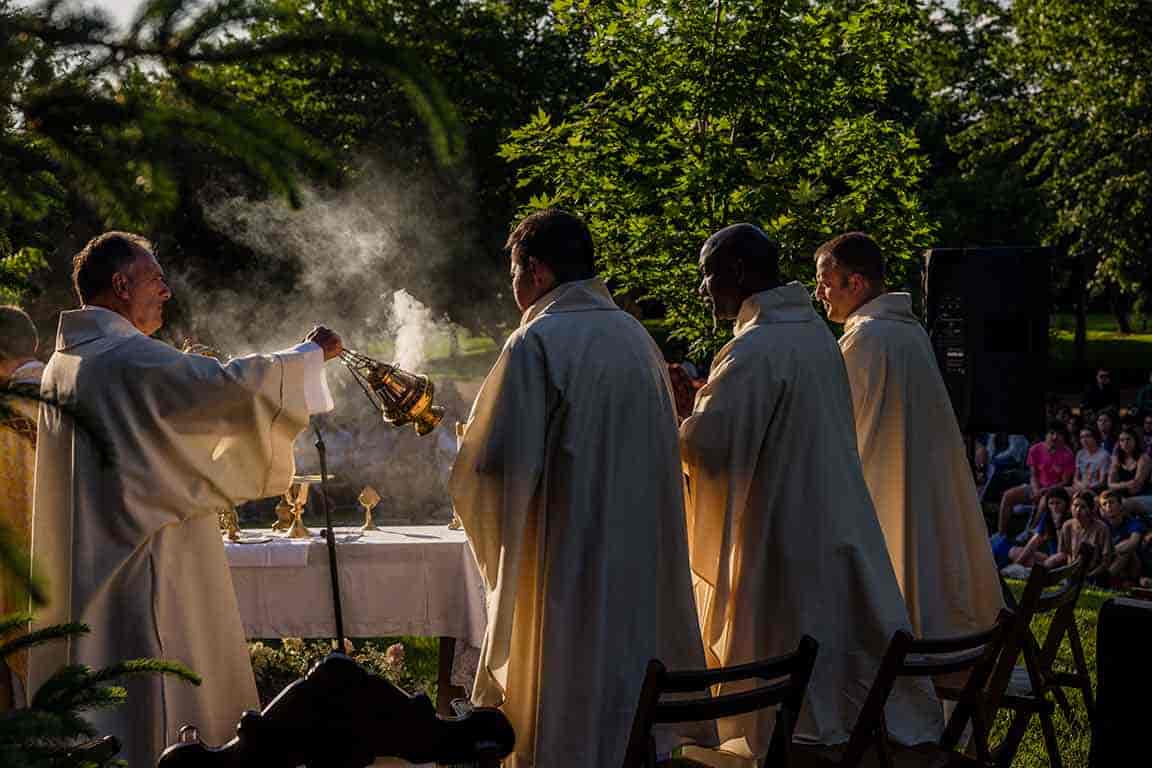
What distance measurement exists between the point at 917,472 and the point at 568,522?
6.68 feet

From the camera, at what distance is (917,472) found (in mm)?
5445

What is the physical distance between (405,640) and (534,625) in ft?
16.5

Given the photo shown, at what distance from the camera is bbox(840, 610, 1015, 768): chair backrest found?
3641mm

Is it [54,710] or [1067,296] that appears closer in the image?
[54,710]

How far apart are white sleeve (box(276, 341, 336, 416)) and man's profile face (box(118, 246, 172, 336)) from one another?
453mm

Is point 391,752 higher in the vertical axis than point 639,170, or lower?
lower

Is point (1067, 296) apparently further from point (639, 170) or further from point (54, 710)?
point (54, 710)

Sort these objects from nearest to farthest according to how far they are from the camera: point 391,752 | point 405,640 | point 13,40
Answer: point 13,40 < point 391,752 < point 405,640

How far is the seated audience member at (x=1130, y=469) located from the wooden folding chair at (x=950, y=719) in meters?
7.97

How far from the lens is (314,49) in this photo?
1795 mm

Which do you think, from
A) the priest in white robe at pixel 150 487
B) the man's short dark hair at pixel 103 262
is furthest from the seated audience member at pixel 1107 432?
the man's short dark hair at pixel 103 262

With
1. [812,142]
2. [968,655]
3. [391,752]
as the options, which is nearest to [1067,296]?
[812,142]

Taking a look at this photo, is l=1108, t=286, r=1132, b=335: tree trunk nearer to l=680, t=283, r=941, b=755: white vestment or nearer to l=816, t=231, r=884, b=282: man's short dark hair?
l=816, t=231, r=884, b=282: man's short dark hair

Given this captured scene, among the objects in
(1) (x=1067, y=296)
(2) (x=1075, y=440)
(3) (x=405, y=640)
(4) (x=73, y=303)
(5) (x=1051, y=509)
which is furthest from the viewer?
(1) (x=1067, y=296)
